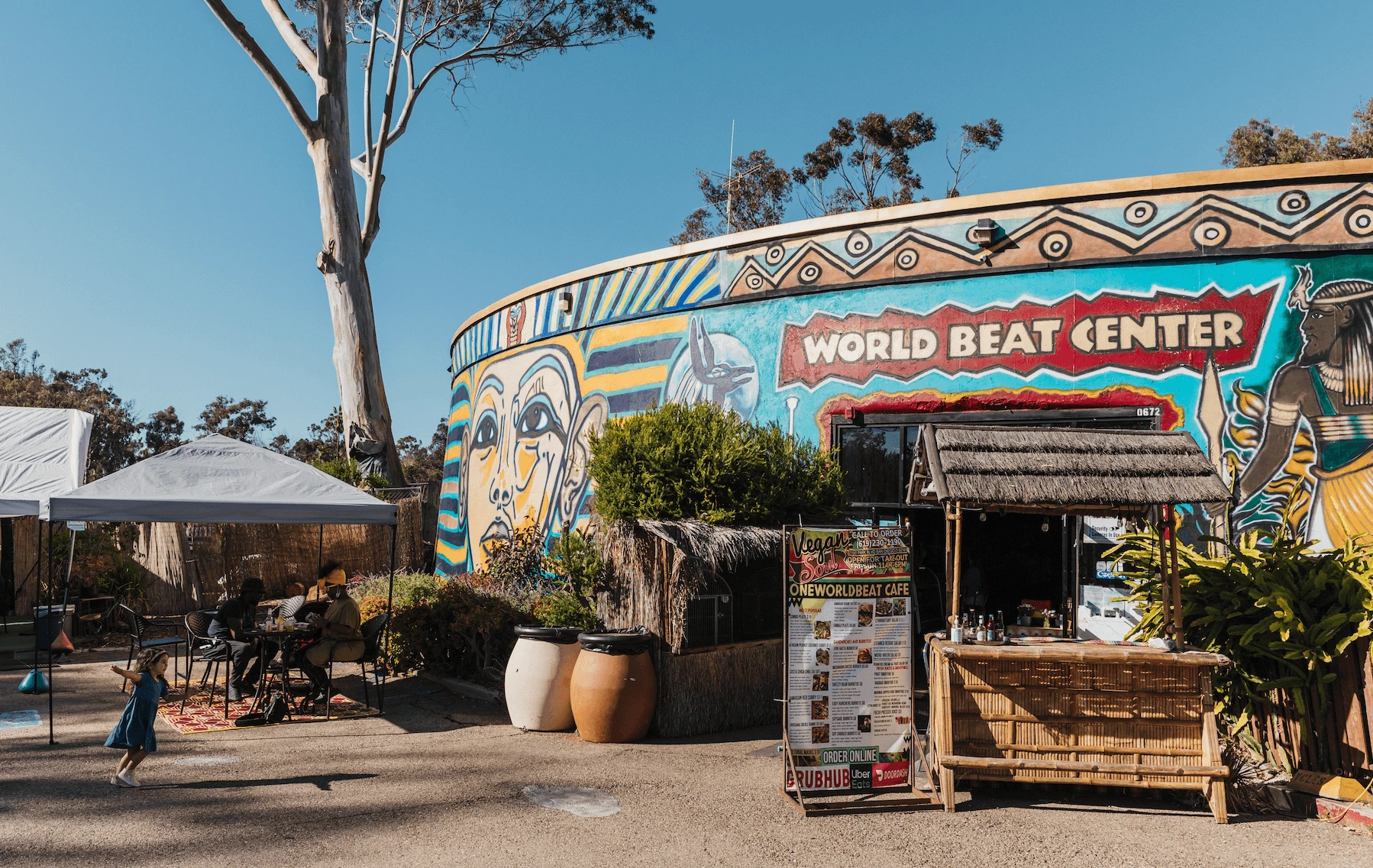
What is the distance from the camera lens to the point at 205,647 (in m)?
9.87

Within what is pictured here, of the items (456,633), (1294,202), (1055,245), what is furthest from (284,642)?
(1294,202)

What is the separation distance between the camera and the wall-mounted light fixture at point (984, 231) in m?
10.2

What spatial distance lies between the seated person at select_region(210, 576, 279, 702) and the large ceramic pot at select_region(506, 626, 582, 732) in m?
2.59

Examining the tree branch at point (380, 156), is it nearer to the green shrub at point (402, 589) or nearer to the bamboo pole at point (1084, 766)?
the green shrub at point (402, 589)

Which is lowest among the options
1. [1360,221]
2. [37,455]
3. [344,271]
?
[37,455]

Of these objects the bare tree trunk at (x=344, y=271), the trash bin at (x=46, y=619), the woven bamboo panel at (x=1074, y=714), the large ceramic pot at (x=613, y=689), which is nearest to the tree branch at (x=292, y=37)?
the bare tree trunk at (x=344, y=271)

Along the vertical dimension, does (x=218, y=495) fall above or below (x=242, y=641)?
above

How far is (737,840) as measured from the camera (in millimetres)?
5711

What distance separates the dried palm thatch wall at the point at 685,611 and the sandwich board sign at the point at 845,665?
1944mm

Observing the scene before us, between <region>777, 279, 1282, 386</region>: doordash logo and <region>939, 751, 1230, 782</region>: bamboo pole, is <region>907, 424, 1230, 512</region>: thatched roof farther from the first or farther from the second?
<region>777, 279, 1282, 386</region>: doordash logo

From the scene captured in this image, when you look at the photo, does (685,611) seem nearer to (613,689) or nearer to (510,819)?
(613,689)

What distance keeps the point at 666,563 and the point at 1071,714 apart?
3.63 metres

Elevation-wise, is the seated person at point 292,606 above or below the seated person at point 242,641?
above

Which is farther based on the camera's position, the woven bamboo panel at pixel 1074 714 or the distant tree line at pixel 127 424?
the distant tree line at pixel 127 424
